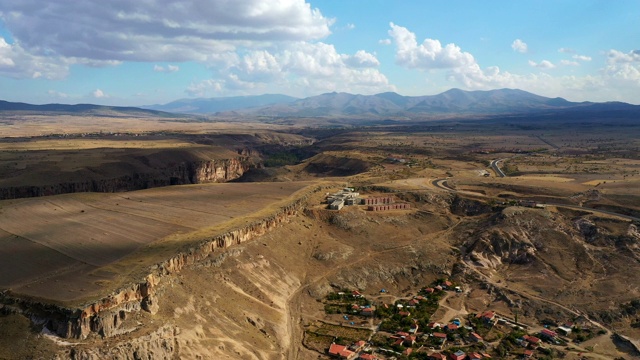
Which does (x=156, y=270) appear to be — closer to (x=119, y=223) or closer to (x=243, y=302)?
(x=243, y=302)

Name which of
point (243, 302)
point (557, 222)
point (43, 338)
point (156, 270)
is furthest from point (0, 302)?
point (557, 222)

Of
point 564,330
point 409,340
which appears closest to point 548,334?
point 564,330

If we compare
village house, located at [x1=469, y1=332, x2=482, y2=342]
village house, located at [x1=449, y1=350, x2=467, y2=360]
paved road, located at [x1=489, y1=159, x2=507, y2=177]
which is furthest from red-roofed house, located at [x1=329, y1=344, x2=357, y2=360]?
paved road, located at [x1=489, y1=159, x2=507, y2=177]

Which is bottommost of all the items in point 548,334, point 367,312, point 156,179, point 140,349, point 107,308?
point 548,334

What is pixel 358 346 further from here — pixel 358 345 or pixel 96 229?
pixel 96 229

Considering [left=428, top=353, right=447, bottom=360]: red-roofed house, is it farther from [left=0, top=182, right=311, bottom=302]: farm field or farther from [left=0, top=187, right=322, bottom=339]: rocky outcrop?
[left=0, top=182, right=311, bottom=302]: farm field

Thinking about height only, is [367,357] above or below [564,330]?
above
